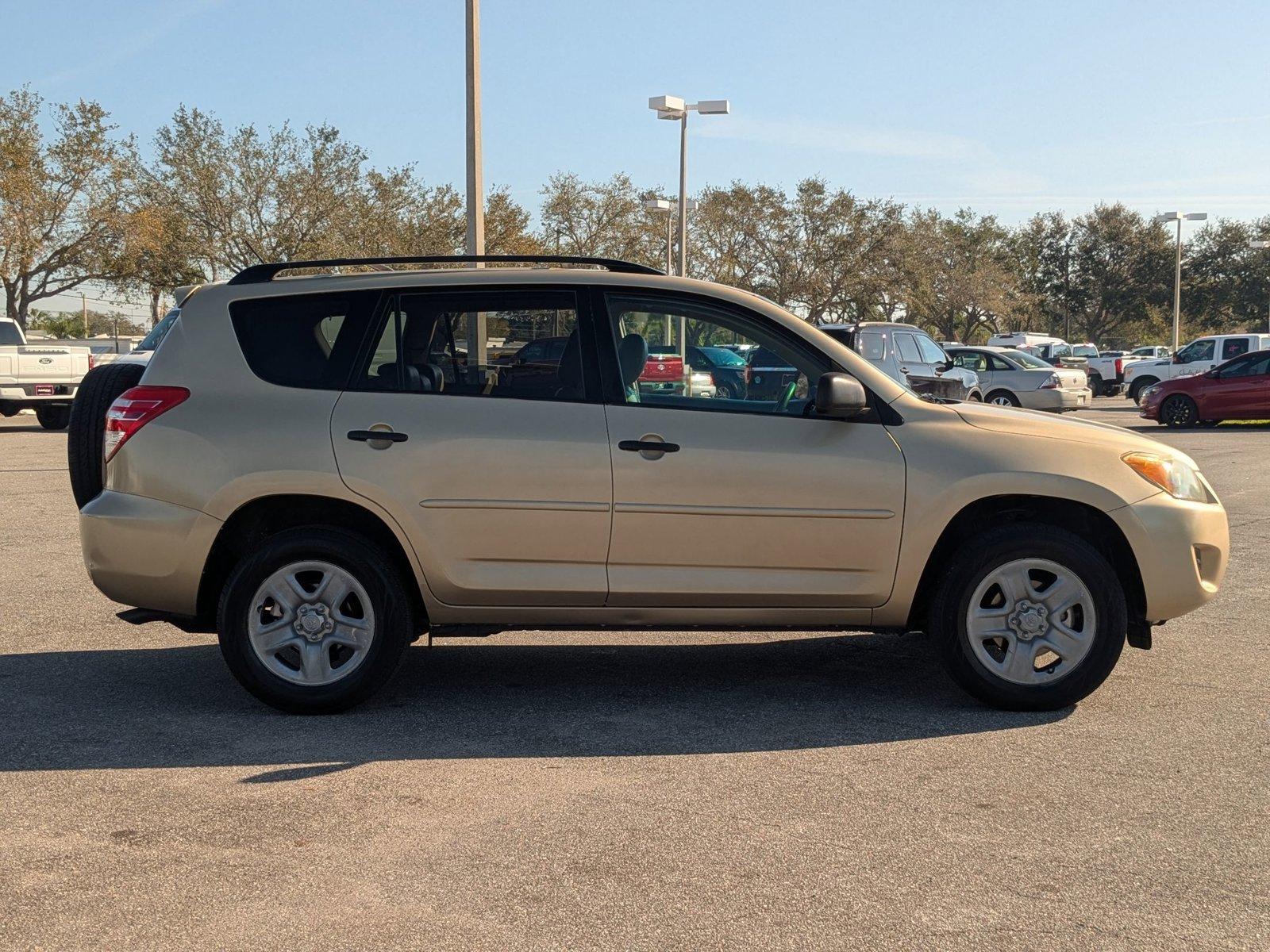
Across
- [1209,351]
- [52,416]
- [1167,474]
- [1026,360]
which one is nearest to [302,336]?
[1167,474]

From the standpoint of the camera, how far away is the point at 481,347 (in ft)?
18.9

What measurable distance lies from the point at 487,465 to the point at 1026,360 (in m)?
26.3

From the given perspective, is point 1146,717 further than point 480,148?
No

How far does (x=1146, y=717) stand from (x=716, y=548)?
1.89 metres

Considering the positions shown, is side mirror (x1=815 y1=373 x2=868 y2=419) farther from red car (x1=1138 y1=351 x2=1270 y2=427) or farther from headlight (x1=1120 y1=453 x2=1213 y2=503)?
red car (x1=1138 y1=351 x2=1270 y2=427)

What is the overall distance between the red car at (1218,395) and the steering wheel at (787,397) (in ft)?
71.7

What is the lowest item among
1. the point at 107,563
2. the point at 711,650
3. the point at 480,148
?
the point at 711,650

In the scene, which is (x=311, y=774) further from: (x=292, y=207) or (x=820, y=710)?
(x=292, y=207)

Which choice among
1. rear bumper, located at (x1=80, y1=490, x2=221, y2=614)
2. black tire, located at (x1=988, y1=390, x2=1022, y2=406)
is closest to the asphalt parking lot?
rear bumper, located at (x1=80, y1=490, x2=221, y2=614)

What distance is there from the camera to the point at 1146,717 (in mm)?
5621

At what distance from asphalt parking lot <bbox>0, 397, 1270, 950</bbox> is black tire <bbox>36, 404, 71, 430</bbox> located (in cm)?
1772

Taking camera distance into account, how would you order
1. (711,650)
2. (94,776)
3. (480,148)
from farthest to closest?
(480,148)
(711,650)
(94,776)

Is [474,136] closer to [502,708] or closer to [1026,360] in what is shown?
[502,708]

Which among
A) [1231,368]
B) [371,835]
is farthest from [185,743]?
[1231,368]
